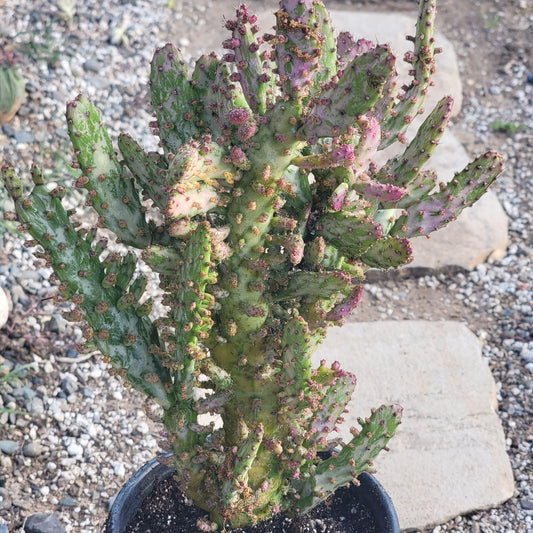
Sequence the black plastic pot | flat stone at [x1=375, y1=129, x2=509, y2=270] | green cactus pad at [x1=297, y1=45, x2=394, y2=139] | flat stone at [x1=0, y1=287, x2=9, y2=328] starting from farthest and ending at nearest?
1. flat stone at [x1=375, y1=129, x2=509, y2=270]
2. flat stone at [x1=0, y1=287, x2=9, y2=328]
3. the black plastic pot
4. green cactus pad at [x1=297, y1=45, x2=394, y2=139]

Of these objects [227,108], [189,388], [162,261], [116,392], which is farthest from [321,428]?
[116,392]

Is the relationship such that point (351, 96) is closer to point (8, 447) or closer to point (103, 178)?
point (103, 178)

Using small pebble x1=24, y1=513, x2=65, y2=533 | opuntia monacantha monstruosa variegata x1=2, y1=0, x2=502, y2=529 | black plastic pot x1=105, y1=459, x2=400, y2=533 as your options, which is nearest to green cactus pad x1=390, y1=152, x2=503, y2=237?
opuntia monacantha monstruosa variegata x1=2, y1=0, x2=502, y2=529

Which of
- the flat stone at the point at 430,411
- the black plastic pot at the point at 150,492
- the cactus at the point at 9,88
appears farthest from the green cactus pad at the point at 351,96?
the cactus at the point at 9,88

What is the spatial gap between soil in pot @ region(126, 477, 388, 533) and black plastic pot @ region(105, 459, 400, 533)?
0.04ft

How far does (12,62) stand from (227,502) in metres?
3.25

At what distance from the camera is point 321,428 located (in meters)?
2.16

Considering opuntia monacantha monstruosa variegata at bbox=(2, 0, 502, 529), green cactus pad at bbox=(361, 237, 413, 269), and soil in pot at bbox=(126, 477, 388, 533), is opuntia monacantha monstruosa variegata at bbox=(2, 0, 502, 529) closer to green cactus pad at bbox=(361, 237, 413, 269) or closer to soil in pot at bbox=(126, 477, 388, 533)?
green cactus pad at bbox=(361, 237, 413, 269)

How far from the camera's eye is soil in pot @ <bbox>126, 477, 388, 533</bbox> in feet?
7.94

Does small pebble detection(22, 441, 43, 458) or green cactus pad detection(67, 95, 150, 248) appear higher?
green cactus pad detection(67, 95, 150, 248)

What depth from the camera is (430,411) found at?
354 cm

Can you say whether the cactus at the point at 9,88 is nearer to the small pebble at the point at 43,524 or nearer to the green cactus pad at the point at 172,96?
the small pebble at the point at 43,524

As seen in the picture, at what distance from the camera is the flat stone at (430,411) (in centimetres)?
319

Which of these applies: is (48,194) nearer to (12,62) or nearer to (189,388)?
(189,388)
